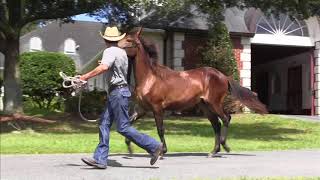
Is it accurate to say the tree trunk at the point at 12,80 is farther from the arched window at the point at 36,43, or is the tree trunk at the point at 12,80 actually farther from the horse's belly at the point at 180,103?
the arched window at the point at 36,43

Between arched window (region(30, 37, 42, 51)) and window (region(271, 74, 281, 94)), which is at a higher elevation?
arched window (region(30, 37, 42, 51))

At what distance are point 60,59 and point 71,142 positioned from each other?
1381 centimetres

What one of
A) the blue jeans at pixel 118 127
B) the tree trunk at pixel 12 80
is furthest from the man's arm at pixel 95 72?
the tree trunk at pixel 12 80

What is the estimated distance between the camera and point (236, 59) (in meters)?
26.4

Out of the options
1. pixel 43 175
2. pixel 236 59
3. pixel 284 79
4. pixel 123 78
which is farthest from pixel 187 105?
pixel 284 79

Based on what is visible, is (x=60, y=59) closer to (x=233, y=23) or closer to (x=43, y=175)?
(x=233, y=23)

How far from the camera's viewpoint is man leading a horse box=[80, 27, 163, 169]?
29.3 feet

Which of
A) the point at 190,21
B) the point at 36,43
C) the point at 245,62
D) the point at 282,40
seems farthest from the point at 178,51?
the point at 36,43

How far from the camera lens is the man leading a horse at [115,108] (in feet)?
29.3

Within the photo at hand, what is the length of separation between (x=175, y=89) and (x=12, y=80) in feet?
29.5

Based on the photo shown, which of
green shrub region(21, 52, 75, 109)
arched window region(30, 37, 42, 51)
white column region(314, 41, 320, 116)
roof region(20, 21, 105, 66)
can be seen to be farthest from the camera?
roof region(20, 21, 105, 66)

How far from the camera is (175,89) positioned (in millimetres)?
11148

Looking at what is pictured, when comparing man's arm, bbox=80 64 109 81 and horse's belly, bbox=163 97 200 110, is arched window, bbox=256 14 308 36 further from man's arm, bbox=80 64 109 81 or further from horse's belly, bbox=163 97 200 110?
man's arm, bbox=80 64 109 81

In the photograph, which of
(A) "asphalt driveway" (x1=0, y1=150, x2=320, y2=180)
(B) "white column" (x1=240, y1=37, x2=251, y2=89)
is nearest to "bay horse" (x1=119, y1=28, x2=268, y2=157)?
(A) "asphalt driveway" (x1=0, y1=150, x2=320, y2=180)
